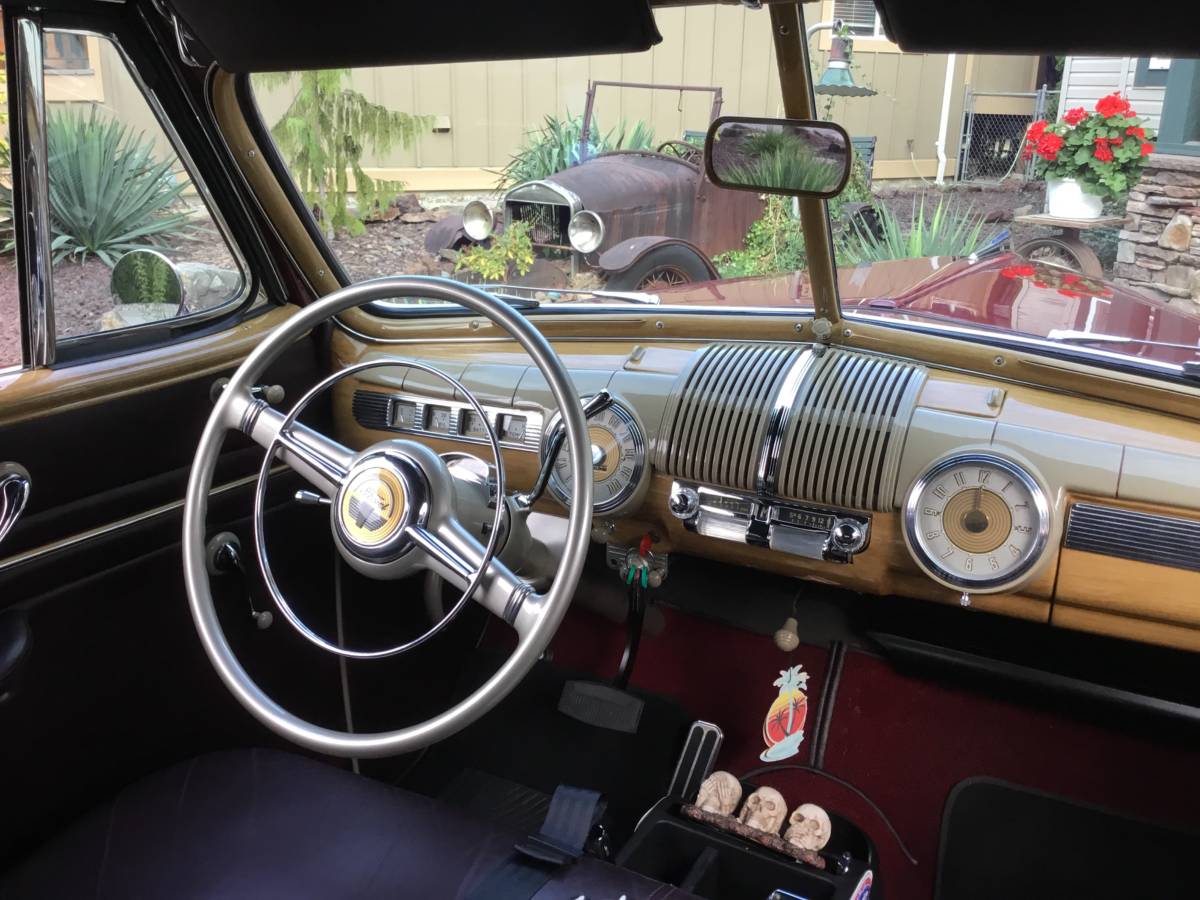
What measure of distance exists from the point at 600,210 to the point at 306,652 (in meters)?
1.22

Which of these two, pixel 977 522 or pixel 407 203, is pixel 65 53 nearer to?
pixel 407 203

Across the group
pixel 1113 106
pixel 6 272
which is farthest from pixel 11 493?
pixel 1113 106

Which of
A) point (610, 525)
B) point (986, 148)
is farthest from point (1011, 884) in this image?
point (986, 148)

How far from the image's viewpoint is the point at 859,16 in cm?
166

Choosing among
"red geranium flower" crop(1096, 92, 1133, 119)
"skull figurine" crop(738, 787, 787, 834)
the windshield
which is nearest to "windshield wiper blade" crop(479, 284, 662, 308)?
the windshield

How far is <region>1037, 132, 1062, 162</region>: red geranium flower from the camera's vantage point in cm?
177

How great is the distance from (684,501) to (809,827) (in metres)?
0.77

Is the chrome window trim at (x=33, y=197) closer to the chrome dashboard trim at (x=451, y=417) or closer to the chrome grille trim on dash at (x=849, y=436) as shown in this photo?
the chrome dashboard trim at (x=451, y=417)

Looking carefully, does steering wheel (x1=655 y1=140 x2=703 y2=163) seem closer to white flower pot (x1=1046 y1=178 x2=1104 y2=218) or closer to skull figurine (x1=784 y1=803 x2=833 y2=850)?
white flower pot (x1=1046 y1=178 x2=1104 y2=218)

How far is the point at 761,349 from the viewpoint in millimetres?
2311

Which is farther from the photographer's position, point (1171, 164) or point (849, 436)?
point (849, 436)

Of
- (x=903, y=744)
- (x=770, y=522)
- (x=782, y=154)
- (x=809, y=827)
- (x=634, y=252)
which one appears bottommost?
(x=809, y=827)

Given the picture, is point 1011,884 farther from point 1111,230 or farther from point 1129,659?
point 1111,230

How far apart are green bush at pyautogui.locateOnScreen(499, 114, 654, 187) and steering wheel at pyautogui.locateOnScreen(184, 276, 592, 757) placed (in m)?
0.79
